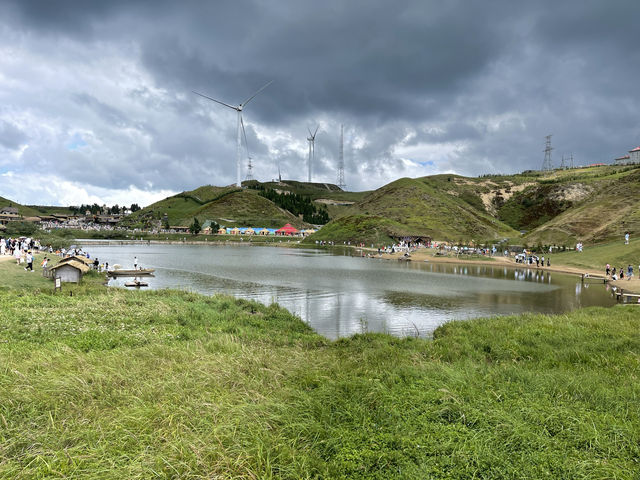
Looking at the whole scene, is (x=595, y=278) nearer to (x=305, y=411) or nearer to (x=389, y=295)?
(x=389, y=295)

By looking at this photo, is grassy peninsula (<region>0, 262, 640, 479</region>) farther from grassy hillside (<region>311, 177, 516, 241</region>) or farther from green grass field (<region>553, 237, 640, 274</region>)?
grassy hillside (<region>311, 177, 516, 241</region>)

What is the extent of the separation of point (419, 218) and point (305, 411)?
471 ft

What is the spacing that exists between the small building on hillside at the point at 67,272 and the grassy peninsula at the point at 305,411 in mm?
21118

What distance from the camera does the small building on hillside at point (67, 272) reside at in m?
30.8

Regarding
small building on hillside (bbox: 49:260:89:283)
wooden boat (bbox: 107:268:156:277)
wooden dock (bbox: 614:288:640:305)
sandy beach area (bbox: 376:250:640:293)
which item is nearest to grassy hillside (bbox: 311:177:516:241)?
sandy beach area (bbox: 376:250:640:293)

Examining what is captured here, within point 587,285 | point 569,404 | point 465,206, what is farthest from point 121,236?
point 569,404

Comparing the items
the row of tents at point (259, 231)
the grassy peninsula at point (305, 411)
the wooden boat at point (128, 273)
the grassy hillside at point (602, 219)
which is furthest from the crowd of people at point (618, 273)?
the row of tents at point (259, 231)

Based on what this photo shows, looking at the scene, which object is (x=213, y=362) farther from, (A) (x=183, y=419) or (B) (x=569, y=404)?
(B) (x=569, y=404)

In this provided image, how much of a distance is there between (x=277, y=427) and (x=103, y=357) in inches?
262

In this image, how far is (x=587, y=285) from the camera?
1718 inches

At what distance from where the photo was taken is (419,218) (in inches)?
5679

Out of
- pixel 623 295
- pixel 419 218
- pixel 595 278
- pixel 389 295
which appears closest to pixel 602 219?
pixel 595 278

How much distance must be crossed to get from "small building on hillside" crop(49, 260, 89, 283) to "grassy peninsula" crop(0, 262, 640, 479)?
2112 cm

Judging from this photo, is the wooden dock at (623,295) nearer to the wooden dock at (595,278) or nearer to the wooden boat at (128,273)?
the wooden dock at (595,278)
